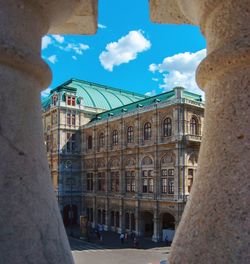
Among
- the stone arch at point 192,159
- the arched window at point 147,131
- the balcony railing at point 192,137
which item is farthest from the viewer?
the arched window at point 147,131

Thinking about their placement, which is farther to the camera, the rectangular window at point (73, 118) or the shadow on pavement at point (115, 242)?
the rectangular window at point (73, 118)

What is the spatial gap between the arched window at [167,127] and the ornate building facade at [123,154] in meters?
0.07

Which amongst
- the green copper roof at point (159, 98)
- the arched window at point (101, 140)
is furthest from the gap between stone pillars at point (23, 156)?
the arched window at point (101, 140)

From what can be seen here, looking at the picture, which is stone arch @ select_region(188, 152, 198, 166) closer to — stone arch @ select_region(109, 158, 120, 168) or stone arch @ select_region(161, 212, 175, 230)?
stone arch @ select_region(161, 212, 175, 230)

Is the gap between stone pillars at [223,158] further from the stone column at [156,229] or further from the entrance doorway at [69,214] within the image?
the entrance doorway at [69,214]

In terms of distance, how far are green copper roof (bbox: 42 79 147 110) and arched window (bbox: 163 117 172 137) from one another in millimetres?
11529

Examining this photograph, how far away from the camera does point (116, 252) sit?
20125 mm

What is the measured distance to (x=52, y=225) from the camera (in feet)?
3.37

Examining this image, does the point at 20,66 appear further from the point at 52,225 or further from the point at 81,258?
the point at 81,258

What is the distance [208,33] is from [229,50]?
19cm

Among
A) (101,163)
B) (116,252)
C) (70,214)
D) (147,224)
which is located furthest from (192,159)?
(70,214)

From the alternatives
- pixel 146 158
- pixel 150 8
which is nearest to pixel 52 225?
pixel 150 8

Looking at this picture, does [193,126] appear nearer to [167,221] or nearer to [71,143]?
[167,221]

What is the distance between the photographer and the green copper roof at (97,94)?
33312 millimetres
